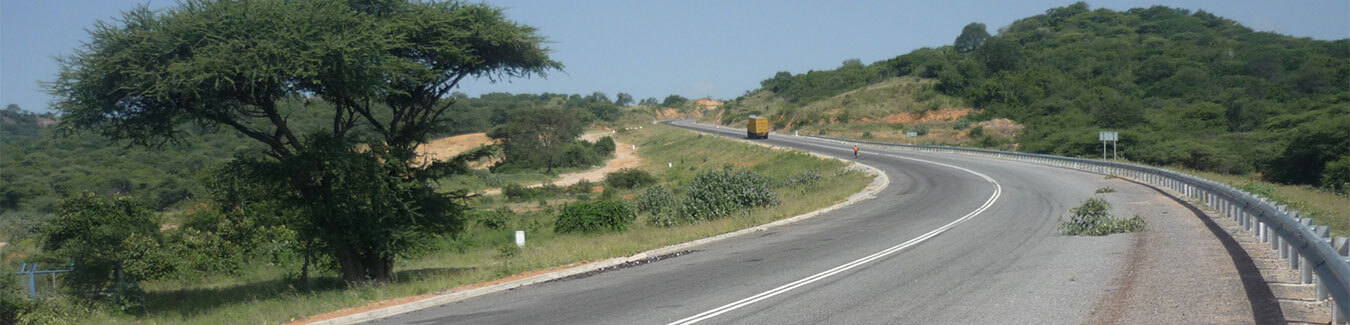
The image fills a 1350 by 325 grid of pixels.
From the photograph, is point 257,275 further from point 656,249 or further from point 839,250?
point 839,250

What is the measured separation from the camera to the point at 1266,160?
49.4 meters

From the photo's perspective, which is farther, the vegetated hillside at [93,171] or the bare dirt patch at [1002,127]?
the bare dirt patch at [1002,127]

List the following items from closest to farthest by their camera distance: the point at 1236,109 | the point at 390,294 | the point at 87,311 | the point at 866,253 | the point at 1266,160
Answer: the point at 390,294 < the point at 866,253 < the point at 87,311 < the point at 1266,160 < the point at 1236,109

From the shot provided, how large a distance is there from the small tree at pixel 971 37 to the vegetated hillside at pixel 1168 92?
1.01 m

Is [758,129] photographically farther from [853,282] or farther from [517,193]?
[853,282]

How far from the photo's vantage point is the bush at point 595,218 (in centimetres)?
3125

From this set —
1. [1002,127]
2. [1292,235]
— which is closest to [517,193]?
[1292,235]

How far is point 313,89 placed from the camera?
59.7 feet

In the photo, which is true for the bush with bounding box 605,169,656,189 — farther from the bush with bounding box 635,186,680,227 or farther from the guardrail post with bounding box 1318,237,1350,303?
the guardrail post with bounding box 1318,237,1350,303

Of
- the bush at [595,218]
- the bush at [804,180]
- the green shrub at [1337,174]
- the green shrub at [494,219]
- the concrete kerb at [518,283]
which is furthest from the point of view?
the bush at [804,180]

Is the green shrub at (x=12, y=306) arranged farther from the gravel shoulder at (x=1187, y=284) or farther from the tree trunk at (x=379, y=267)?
the gravel shoulder at (x=1187, y=284)

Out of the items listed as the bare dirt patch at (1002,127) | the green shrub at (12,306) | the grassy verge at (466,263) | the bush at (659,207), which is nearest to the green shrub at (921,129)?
the bare dirt patch at (1002,127)

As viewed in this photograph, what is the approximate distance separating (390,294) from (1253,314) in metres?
11.5

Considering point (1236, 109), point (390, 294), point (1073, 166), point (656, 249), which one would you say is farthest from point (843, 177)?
point (1236, 109)
